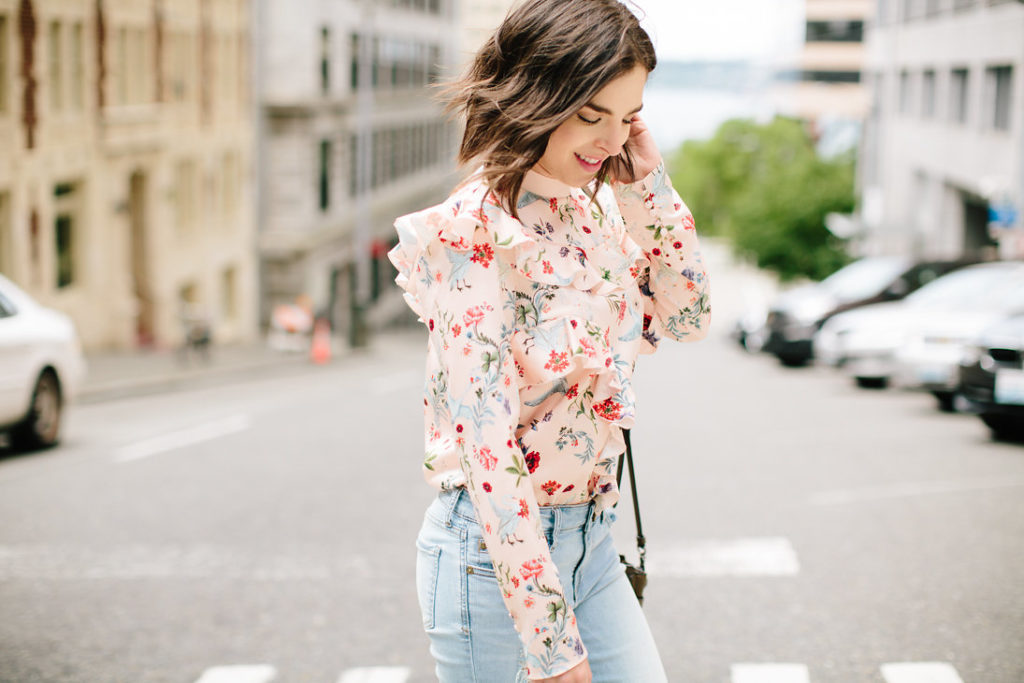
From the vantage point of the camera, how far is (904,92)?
47594mm

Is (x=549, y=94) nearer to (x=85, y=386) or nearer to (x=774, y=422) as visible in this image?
(x=774, y=422)

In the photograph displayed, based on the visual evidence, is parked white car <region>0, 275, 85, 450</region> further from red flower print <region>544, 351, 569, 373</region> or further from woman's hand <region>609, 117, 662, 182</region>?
red flower print <region>544, 351, 569, 373</region>

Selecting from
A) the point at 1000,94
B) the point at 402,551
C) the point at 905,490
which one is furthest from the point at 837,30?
the point at 402,551

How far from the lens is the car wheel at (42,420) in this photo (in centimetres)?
1112

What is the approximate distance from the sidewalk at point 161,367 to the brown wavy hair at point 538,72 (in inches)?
757

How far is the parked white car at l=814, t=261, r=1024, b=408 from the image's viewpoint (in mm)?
14266

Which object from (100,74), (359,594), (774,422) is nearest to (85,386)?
(100,74)

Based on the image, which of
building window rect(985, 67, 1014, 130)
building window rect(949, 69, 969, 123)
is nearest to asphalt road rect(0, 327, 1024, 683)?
building window rect(985, 67, 1014, 130)

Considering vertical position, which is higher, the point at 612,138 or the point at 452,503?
the point at 612,138

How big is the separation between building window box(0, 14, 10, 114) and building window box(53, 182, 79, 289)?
3.24m

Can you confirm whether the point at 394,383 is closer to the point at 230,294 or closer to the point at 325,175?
the point at 230,294

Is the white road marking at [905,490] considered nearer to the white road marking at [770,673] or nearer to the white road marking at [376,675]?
the white road marking at [770,673]

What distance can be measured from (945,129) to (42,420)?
115ft

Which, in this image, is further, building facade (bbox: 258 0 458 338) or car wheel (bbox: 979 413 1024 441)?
building facade (bbox: 258 0 458 338)
